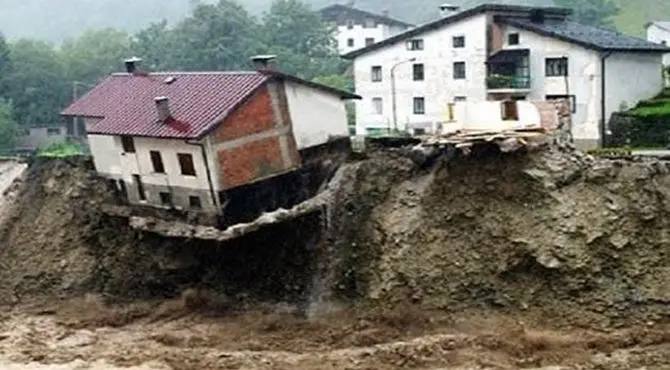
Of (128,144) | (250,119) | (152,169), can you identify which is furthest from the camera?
(128,144)

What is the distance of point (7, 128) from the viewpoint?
6556 cm

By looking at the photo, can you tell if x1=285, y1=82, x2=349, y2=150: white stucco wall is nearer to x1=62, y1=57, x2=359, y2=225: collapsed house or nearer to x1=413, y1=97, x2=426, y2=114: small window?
x1=62, y1=57, x2=359, y2=225: collapsed house

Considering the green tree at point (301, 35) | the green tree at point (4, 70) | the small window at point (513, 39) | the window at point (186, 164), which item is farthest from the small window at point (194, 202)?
the green tree at point (301, 35)

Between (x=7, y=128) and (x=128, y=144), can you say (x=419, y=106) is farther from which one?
(x=7, y=128)

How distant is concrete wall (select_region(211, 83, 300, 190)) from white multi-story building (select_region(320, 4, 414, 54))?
2227 inches

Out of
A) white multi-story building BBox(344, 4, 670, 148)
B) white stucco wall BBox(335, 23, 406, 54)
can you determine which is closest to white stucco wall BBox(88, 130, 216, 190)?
white multi-story building BBox(344, 4, 670, 148)

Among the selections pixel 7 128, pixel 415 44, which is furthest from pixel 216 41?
pixel 415 44

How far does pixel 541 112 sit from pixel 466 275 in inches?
273

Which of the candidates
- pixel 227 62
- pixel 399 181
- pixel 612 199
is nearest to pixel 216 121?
pixel 399 181

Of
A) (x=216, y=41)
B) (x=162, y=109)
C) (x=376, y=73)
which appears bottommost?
(x=376, y=73)

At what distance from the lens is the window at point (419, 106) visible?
5359 centimetres

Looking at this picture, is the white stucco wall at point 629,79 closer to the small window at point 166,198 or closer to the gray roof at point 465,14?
the gray roof at point 465,14

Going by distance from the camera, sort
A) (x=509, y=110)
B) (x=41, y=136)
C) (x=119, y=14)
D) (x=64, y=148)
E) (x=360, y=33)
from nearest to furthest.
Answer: (x=509, y=110) → (x=64, y=148) → (x=41, y=136) → (x=360, y=33) → (x=119, y=14)

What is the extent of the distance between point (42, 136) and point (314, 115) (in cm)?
3965
